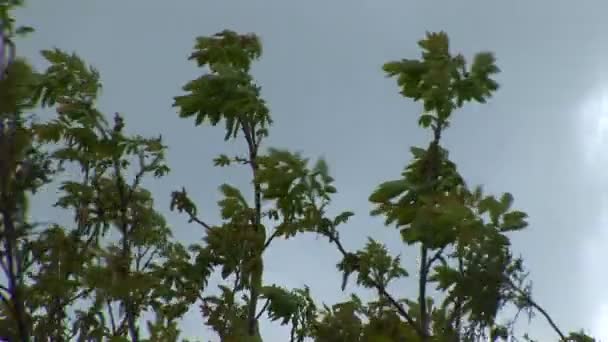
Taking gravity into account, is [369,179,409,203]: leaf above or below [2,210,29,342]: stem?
above

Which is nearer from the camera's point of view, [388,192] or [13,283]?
[13,283]

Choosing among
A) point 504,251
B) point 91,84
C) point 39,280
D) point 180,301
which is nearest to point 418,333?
point 504,251

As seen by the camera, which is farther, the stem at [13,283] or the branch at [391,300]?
the branch at [391,300]

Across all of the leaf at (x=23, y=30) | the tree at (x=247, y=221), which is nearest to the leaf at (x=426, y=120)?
the tree at (x=247, y=221)

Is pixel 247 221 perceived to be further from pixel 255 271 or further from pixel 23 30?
pixel 23 30

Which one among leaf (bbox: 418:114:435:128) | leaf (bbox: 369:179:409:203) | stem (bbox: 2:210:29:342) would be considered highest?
leaf (bbox: 418:114:435:128)

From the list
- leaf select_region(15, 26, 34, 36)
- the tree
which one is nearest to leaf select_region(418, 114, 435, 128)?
the tree

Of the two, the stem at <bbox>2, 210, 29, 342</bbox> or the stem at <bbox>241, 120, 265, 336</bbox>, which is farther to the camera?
the stem at <bbox>241, 120, 265, 336</bbox>

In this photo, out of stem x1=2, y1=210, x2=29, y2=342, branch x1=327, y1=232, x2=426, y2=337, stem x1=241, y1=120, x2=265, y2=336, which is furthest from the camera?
stem x1=241, y1=120, x2=265, y2=336

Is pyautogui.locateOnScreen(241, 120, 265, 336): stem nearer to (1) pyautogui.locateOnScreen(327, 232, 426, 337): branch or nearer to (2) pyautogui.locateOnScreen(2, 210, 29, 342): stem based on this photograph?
(1) pyautogui.locateOnScreen(327, 232, 426, 337): branch

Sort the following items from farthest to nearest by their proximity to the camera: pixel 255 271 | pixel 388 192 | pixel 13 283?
pixel 255 271 → pixel 388 192 → pixel 13 283

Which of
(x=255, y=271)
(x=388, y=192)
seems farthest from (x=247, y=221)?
(x=388, y=192)

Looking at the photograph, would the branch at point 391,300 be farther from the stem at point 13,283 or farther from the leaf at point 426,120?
the stem at point 13,283

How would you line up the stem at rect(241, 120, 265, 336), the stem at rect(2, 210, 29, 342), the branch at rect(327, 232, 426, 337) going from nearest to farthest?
the stem at rect(2, 210, 29, 342)
the branch at rect(327, 232, 426, 337)
the stem at rect(241, 120, 265, 336)
